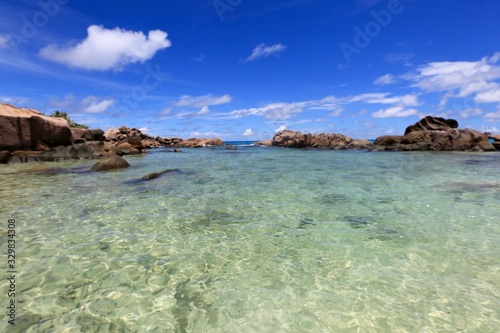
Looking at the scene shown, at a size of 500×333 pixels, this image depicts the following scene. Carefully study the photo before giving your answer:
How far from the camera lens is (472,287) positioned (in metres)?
4.37

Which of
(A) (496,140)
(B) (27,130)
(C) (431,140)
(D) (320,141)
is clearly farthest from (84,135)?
(A) (496,140)

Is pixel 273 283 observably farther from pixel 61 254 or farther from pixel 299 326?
pixel 61 254

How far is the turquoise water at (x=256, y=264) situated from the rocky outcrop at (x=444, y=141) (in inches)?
1367

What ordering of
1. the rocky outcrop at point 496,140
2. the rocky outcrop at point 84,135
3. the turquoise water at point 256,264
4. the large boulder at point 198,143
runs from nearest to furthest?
the turquoise water at point 256,264 → the rocky outcrop at point 84,135 → the rocky outcrop at point 496,140 → the large boulder at point 198,143

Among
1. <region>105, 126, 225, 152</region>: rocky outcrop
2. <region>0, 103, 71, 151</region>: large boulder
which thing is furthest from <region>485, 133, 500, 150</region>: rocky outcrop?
<region>0, 103, 71, 151</region>: large boulder

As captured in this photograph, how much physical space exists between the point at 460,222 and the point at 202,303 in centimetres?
762

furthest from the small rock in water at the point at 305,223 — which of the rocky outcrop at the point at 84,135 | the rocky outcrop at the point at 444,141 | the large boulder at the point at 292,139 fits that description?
the large boulder at the point at 292,139

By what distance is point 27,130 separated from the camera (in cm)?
2230

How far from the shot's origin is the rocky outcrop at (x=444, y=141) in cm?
3850

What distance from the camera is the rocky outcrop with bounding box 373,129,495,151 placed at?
38.5 meters

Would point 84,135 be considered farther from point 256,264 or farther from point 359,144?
point 359,144

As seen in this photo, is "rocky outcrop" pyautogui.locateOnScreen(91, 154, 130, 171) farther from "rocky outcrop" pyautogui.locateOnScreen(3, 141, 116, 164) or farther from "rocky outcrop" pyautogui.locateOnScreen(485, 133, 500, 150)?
"rocky outcrop" pyautogui.locateOnScreen(485, 133, 500, 150)

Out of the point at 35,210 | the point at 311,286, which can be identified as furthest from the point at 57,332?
the point at 35,210

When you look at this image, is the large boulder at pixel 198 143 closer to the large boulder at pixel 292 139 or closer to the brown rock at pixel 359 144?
the large boulder at pixel 292 139
